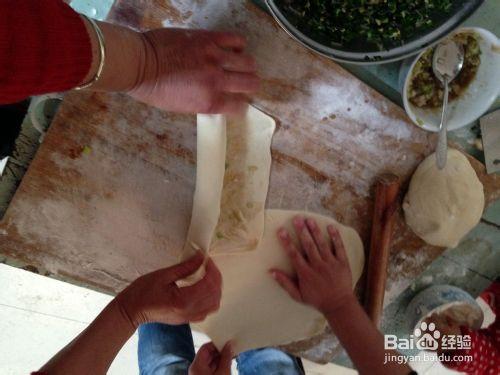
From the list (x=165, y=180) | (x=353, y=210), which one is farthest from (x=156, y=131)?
(x=353, y=210)

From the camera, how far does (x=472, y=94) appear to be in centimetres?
90

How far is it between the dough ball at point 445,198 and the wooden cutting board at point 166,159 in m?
0.05

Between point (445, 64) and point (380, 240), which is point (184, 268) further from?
point (445, 64)

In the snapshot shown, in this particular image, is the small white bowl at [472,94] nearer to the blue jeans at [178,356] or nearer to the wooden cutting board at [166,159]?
the wooden cutting board at [166,159]

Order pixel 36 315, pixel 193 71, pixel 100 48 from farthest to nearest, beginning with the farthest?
pixel 36 315, pixel 193 71, pixel 100 48

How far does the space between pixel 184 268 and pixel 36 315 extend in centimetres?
87

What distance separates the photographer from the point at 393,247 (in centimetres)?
105

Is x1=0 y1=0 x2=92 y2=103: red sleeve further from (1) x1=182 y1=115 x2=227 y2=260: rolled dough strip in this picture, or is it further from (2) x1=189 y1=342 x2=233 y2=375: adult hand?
(2) x1=189 y1=342 x2=233 y2=375: adult hand

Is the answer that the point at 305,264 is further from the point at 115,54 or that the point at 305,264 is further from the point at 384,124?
the point at 115,54

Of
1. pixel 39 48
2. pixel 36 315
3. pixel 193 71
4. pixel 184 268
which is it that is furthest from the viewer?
pixel 36 315

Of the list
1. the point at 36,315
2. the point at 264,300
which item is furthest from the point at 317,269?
the point at 36,315

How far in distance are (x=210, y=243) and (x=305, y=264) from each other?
0.77 feet

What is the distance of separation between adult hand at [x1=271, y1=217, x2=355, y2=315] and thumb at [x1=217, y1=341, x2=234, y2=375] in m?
0.21

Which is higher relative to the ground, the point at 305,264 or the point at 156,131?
the point at 156,131
